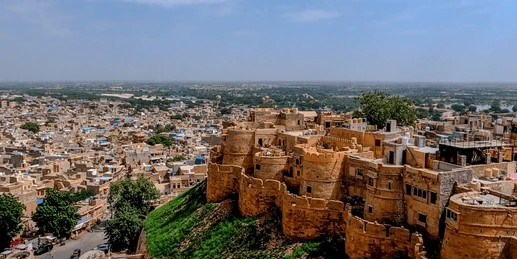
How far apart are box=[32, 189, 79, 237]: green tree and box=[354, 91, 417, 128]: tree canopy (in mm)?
29909

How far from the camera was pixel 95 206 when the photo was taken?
2290 inches

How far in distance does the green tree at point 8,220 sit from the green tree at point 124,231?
8.20 meters

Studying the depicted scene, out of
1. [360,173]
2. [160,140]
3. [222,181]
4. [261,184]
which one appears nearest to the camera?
[360,173]

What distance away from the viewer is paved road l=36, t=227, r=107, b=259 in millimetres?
45062

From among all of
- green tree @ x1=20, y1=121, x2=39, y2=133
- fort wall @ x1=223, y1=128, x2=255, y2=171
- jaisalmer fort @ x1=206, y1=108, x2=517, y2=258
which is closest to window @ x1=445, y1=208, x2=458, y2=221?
jaisalmer fort @ x1=206, y1=108, x2=517, y2=258

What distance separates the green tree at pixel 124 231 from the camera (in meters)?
42.2

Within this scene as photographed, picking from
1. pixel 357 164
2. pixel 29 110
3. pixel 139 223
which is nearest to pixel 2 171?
pixel 139 223

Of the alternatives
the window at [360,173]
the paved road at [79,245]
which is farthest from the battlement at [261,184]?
the paved road at [79,245]

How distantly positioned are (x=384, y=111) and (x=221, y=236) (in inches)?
966

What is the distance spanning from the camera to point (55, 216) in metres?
47.5

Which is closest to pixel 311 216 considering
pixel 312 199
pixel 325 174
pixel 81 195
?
pixel 312 199

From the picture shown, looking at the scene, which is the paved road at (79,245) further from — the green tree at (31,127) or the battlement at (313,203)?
the green tree at (31,127)

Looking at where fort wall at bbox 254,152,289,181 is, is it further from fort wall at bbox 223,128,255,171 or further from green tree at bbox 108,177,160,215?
green tree at bbox 108,177,160,215

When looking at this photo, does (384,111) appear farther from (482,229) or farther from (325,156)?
(482,229)
